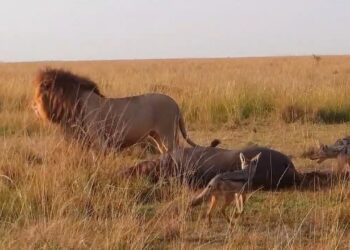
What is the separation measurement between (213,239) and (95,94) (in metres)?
4.24

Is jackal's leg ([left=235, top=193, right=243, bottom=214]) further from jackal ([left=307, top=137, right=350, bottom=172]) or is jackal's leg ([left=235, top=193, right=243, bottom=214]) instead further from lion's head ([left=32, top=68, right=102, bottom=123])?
lion's head ([left=32, top=68, right=102, bottom=123])

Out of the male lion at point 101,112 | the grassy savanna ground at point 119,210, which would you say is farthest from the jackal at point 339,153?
the male lion at point 101,112

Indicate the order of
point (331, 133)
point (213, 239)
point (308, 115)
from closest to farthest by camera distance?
point (213, 239), point (331, 133), point (308, 115)

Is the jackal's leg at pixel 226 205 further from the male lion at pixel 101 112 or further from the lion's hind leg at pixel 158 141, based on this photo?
the lion's hind leg at pixel 158 141

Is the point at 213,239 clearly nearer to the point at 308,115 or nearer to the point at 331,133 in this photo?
the point at 331,133

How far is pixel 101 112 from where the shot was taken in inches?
352

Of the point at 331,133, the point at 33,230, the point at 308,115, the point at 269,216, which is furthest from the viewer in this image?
the point at 308,115

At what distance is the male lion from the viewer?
8859mm

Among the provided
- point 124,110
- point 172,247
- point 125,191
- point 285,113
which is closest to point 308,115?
point 285,113

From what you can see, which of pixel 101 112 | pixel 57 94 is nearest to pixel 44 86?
pixel 57 94

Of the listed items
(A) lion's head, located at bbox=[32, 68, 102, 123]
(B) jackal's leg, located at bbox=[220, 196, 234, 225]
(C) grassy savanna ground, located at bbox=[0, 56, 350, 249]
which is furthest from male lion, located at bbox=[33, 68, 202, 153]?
(B) jackal's leg, located at bbox=[220, 196, 234, 225]

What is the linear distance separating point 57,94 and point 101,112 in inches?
25.0

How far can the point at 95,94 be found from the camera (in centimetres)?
926

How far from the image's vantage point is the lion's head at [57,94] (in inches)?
355
